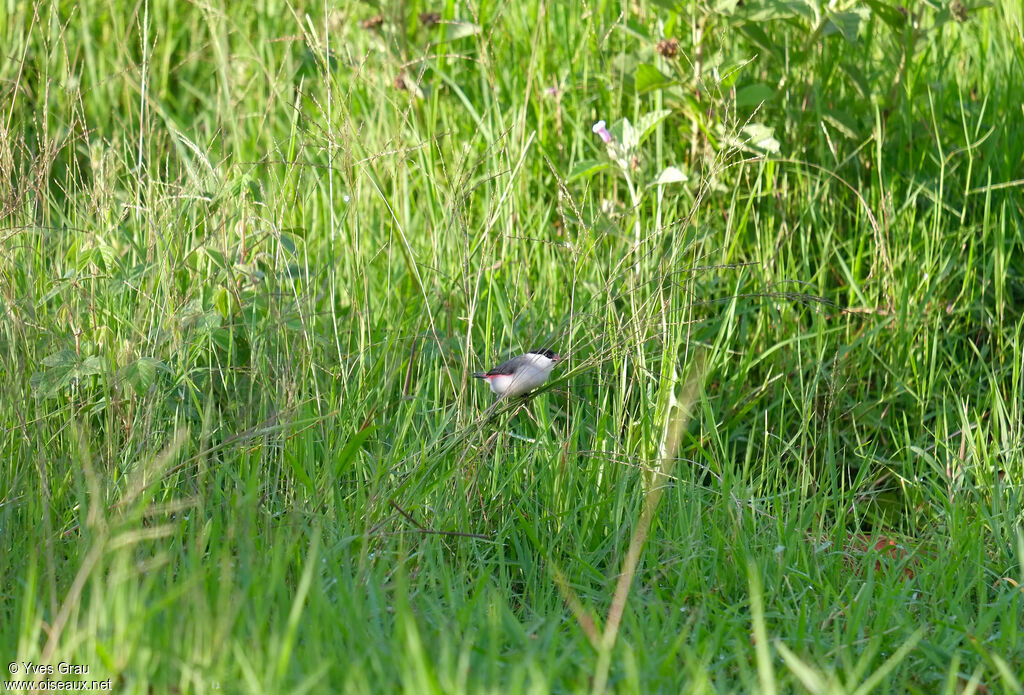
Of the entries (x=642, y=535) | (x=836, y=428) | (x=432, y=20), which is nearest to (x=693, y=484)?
(x=642, y=535)

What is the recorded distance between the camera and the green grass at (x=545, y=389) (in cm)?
190

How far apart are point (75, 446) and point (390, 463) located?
2.37 ft

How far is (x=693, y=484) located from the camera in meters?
2.63

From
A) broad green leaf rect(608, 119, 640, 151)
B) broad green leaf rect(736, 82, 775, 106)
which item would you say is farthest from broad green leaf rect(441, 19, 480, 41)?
broad green leaf rect(736, 82, 775, 106)

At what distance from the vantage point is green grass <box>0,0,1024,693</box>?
1.90 metres

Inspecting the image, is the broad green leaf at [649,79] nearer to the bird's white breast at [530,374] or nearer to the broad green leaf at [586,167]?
the broad green leaf at [586,167]

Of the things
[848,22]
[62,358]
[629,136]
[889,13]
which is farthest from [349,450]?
[889,13]

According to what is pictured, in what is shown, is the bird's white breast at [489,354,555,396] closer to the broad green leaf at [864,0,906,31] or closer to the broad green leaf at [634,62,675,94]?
the broad green leaf at [634,62,675,94]

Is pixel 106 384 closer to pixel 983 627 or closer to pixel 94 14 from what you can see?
pixel 983 627

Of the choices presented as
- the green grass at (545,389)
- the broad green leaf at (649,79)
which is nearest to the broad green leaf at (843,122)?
the green grass at (545,389)

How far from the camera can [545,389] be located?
248cm

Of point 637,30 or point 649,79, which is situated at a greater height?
point 637,30

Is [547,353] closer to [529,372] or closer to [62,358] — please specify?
[529,372]

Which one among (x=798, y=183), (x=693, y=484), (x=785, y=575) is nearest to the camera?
(x=785, y=575)
